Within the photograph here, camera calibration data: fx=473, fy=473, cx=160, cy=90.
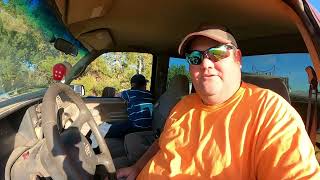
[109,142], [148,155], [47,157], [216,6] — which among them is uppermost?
[216,6]

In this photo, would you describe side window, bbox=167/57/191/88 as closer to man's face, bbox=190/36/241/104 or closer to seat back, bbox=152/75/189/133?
seat back, bbox=152/75/189/133

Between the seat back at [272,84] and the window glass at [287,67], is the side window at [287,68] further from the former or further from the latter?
the seat back at [272,84]

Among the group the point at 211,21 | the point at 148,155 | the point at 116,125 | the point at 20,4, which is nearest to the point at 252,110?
the point at 148,155

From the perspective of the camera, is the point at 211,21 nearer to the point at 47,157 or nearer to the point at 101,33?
the point at 101,33

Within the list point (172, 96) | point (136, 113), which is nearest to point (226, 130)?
point (172, 96)

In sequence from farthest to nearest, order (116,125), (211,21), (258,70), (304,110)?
(116,125)
(258,70)
(304,110)
(211,21)

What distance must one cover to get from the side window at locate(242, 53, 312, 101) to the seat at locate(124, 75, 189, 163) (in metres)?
0.55

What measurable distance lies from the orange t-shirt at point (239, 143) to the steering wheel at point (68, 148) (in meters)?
0.30

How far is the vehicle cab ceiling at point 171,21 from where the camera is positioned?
2.83 metres

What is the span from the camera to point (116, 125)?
4441 millimetres

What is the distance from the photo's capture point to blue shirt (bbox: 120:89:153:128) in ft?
14.5

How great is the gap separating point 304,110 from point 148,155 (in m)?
1.48

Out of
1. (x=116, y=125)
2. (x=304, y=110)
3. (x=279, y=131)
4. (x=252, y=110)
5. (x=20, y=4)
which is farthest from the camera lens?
(x=116, y=125)

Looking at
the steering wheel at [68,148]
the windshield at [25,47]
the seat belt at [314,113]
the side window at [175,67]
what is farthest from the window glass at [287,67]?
the steering wheel at [68,148]
